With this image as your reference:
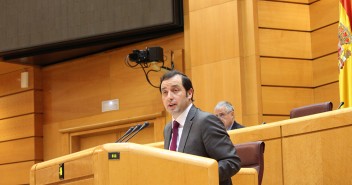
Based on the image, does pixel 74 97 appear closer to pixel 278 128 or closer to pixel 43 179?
pixel 278 128

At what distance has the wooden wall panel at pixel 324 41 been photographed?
5.41 m

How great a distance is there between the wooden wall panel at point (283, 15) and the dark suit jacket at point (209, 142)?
323 cm

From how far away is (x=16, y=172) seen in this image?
7.21m

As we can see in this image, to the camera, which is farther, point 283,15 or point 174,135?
point 283,15

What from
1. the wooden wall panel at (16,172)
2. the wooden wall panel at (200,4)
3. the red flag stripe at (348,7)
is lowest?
the wooden wall panel at (16,172)

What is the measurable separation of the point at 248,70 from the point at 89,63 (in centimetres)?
205

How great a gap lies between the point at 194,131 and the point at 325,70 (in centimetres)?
334

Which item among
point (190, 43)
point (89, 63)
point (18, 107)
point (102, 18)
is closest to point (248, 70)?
point (190, 43)

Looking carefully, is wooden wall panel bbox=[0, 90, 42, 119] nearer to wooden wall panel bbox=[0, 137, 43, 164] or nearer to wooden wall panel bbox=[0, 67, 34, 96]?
wooden wall panel bbox=[0, 67, 34, 96]

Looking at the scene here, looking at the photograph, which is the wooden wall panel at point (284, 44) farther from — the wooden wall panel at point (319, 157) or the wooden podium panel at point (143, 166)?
the wooden podium panel at point (143, 166)

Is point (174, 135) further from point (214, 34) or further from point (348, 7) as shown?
point (214, 34)

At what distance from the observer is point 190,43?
5750 millimetres

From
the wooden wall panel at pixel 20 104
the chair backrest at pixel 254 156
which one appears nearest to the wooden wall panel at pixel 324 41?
the chair backrest at pixel 254 156

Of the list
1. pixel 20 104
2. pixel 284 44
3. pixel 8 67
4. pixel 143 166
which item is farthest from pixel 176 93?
pixel 8 67
